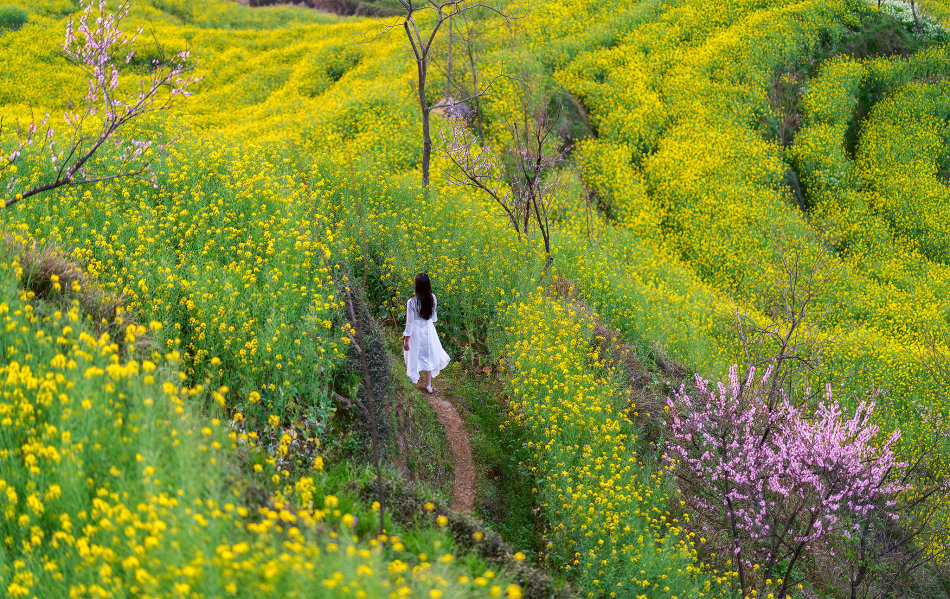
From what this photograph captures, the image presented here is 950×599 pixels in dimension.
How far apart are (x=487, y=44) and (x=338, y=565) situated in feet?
94.9

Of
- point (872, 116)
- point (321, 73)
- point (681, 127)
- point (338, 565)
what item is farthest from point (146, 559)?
point (872, 116)

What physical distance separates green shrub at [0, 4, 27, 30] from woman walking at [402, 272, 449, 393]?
30.8m

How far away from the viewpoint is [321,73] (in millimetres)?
27547

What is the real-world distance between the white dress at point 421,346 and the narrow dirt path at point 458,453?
724mm

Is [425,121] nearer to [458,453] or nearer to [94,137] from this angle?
[94,137]

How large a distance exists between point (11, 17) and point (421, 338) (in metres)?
31.4

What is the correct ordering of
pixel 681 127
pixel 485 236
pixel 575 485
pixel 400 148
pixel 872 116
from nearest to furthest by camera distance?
1. pixel 575 485
2. pixel 485 236
3. pixel 400 148
4. pixel 681 127
5. pixel 872 116

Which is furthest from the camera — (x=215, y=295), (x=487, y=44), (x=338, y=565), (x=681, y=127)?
(x=487, y=44)

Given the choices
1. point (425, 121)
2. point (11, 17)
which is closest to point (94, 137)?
point (425, 121)

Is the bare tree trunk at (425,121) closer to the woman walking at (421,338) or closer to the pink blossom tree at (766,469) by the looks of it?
the woman walking at (421,338)

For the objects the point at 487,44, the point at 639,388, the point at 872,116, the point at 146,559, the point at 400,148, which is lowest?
the point at 639,388

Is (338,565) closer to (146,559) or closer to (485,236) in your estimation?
(146,559)

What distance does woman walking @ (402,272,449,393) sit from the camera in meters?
8.67

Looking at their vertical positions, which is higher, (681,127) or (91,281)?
(681,127)
